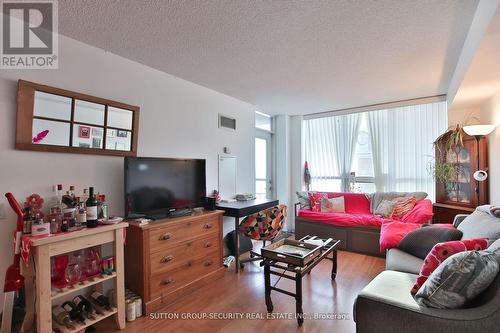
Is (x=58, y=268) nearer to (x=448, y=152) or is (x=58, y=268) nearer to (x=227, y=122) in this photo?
(x=227, y=122)

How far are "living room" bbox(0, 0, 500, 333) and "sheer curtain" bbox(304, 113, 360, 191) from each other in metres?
1.06

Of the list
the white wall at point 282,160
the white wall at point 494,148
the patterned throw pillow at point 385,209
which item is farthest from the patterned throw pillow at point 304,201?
the white wall at point 494,148

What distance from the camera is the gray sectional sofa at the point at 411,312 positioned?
3.79ft

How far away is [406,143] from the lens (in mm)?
4180

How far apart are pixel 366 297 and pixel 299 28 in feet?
6.44

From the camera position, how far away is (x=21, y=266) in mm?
1700

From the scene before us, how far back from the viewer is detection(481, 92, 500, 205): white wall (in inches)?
112

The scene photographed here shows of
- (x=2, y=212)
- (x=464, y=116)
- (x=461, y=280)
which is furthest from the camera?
(x=464, y=116)

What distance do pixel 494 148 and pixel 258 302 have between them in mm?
3331

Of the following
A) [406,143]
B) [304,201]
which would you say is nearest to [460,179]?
[406,143]

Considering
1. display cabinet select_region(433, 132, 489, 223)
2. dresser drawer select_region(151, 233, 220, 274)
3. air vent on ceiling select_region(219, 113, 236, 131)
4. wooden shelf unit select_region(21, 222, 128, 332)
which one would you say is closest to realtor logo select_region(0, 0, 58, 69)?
wooden shelf unit select_region(21, 222, 128, 332)

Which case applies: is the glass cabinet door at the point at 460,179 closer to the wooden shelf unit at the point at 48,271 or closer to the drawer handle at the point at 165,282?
the drawer handle at the point at 165,282

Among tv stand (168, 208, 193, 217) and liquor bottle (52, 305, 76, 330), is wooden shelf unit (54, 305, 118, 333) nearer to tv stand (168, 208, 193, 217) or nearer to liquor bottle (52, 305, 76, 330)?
liquor bottle (52, 305, 76, 330)

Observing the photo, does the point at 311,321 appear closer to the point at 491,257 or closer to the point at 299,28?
the point at 491,257
